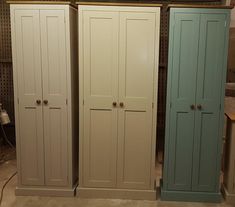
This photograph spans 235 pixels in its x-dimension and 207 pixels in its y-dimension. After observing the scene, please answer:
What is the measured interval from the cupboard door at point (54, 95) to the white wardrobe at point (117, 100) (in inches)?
6.6

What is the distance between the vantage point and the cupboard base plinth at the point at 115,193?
299 centimetres

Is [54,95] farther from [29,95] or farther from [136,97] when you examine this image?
[136,97]

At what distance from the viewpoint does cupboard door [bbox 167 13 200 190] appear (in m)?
2.70

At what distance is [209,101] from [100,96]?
105 centimetres

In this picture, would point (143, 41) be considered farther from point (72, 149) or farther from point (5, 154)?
point (5, 154)

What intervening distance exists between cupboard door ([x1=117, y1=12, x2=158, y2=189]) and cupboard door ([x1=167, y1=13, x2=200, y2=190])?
20 cm

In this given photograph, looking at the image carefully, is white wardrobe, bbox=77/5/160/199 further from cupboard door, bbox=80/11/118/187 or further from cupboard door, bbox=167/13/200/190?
cupboard door, bbox=167/13/200/190

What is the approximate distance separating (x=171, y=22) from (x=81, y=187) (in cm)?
187

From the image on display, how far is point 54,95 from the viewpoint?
2.87 metres

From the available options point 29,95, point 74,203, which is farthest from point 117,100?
point 74,203

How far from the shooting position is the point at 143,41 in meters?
2.75

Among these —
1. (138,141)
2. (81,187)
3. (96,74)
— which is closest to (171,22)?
(96,74)

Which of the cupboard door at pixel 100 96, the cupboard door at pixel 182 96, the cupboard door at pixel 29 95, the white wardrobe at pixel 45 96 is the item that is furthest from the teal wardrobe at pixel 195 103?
the cupboard door at pixel 29 95

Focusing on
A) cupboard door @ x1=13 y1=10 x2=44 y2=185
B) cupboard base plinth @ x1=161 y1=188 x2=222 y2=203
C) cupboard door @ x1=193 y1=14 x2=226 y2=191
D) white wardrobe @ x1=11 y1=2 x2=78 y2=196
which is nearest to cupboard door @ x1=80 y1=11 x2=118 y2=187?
white wardrobe @ x1=11 y1=2 x2=78 y2=196
